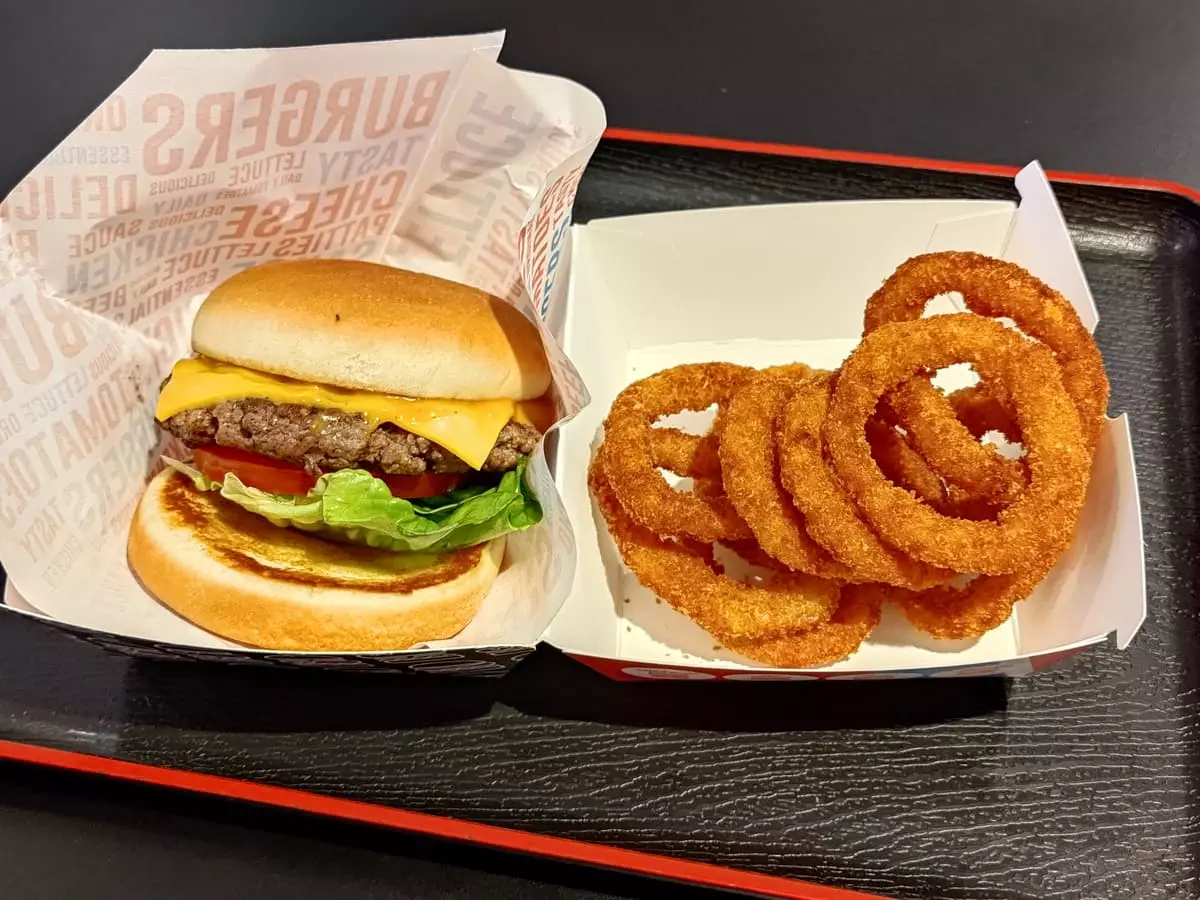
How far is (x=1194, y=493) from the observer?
163cm

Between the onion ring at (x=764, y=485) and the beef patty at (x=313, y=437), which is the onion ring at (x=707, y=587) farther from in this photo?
the beef patty at (x=313, y=437)

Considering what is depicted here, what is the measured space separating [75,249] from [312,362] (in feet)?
1.47

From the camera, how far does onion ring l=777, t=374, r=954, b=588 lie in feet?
4.40

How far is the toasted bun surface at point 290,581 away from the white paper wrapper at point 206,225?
0.21 feet

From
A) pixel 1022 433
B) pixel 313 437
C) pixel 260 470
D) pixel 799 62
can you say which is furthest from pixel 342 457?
pixel 799 62

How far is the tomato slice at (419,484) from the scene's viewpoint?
4.93ft

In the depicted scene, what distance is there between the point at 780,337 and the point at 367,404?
3.05 feet

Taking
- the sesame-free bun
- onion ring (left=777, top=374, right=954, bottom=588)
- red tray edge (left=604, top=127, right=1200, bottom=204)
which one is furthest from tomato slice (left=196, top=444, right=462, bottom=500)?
red tray edge (left=604, top=127, right=1200, bottom=204)

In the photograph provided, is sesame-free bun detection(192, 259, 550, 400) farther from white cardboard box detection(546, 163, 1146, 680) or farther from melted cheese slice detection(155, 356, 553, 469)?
white cardboard box detection(546, 163, 1146, 680)

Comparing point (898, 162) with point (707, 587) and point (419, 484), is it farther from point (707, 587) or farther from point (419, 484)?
point (419, 484)

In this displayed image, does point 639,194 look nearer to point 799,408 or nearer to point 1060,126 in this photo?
A: point 799,408

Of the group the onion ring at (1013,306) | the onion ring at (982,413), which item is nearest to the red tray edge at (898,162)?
the onion ring at (1013,306)

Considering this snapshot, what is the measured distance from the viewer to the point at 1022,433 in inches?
54.2

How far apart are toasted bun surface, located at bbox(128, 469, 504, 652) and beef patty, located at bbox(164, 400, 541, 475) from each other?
0.52 feet
